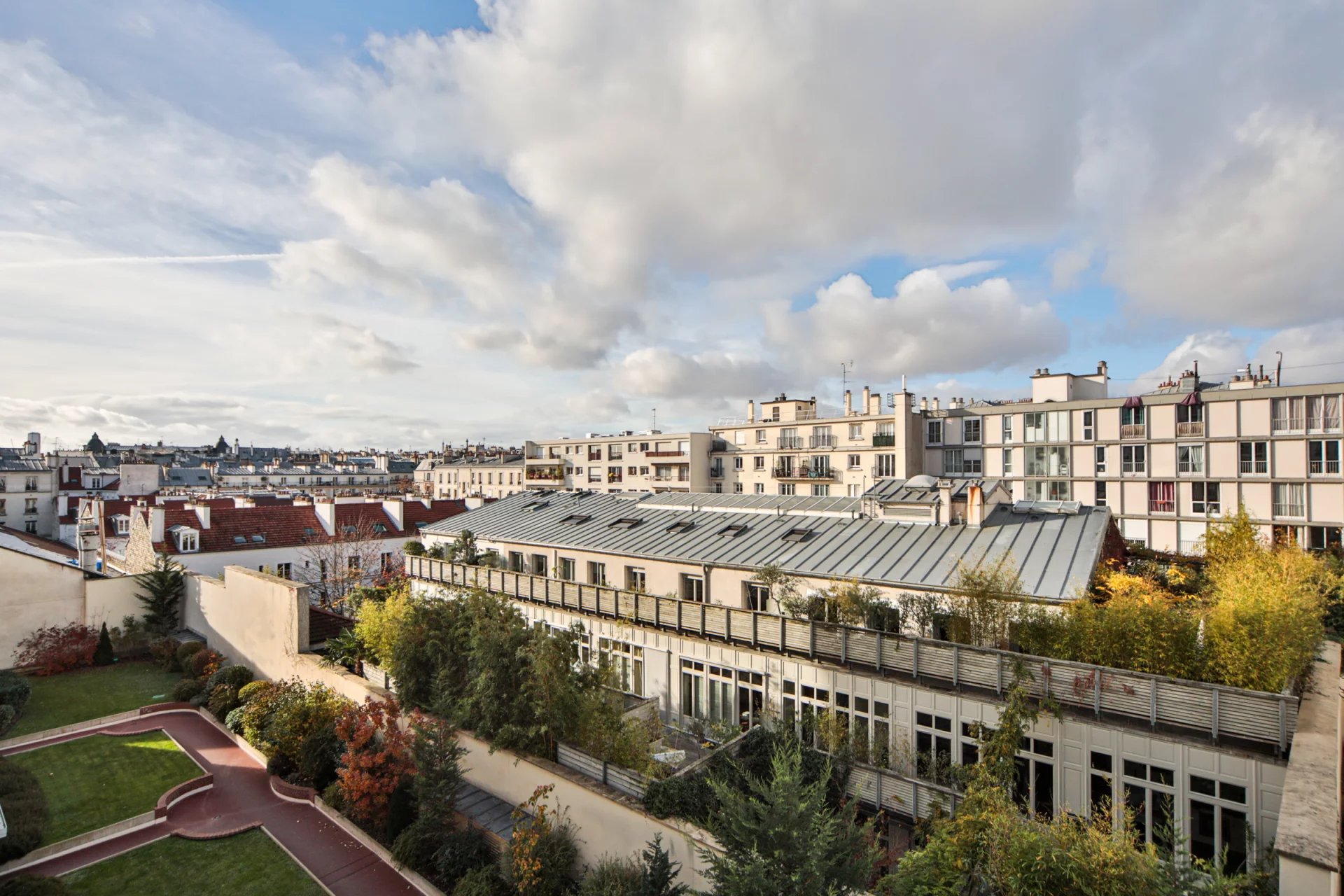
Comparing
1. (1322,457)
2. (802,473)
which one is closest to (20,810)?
(802,473)

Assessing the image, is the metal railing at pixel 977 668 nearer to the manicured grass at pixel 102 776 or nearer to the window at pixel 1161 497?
the manicured grass at pixel 102 776

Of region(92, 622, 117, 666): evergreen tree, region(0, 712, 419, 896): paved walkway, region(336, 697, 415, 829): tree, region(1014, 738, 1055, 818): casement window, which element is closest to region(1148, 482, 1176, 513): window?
region(1014, 738, 1055, 818): casement window

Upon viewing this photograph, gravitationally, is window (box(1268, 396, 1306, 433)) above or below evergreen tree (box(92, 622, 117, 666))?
above

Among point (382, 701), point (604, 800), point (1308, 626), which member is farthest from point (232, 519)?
point (1308, 626)

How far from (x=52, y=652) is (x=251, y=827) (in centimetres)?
1885

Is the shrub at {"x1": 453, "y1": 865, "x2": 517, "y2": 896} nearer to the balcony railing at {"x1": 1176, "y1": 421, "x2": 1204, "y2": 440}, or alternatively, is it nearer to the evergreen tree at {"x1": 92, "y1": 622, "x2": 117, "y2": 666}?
the evergreen tree at {"x1": 92, "y1": 622, "x2": 117, "y2": 666}

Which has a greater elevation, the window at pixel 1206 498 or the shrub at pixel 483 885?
the window at pixel 1206 498

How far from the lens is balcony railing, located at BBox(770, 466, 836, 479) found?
2218 inches

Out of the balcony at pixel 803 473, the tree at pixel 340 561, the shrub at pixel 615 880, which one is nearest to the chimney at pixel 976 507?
the shrub at pixel 615 880

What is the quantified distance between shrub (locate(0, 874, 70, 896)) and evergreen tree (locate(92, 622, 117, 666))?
62.1ft

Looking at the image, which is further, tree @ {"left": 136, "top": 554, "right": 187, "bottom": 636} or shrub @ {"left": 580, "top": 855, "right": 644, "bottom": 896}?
tree @ {"left": 136, "top": 554, "right": 187, "bottom": 636}

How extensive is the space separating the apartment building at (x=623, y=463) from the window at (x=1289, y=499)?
41.9 metres

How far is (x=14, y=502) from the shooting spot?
61.8 metres

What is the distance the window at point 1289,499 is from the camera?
37844 millimetres
